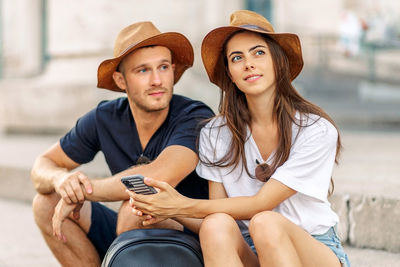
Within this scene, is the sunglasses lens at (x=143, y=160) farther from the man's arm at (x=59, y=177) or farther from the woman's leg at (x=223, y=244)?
the woman's leg at (x=223, y=244)

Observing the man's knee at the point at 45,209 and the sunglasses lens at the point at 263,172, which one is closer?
the sunglasses lens at the point at 263,172

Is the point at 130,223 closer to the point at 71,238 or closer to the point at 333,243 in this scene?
the point at 71,238

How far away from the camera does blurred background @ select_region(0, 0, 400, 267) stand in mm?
3717

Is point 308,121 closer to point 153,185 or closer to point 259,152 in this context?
point 259,152

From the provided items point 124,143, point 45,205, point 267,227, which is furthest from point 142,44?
point 267,227

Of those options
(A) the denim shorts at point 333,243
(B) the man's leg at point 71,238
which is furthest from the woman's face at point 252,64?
(B) the man's leg at point 71,238

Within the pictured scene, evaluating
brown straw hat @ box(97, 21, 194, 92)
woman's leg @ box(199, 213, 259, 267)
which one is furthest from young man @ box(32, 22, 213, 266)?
woman's leg @ box(199, 213, 259, 267)

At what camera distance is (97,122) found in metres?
3.41

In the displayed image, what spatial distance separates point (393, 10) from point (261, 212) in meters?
19.1

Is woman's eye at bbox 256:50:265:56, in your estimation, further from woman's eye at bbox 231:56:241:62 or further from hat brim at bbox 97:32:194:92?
hat brim at bbox 97:32:194:92

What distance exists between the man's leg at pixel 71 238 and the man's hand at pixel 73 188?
0.23 m

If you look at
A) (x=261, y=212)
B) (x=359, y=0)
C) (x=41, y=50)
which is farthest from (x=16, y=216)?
(x=359, y=0)

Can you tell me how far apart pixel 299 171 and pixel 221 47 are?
762 mm

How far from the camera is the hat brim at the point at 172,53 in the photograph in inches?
126
